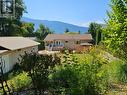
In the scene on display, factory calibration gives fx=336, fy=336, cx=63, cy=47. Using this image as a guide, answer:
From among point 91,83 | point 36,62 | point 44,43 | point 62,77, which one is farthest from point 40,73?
point 44,43

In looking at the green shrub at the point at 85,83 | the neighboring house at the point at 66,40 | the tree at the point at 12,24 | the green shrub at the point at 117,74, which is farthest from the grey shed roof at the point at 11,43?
the neighboring house at the point at 66,40

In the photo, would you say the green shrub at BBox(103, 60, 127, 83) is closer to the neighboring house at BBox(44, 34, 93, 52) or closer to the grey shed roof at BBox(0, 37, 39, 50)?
the grey shed roof at BBox(0, 37, 39, 50)

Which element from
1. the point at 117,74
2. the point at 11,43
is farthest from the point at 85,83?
the point at 11,43

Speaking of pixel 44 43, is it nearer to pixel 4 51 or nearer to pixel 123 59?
pixel 4 51

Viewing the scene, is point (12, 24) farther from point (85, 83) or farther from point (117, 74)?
point (85, 83)

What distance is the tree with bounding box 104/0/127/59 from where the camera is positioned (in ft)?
53.8

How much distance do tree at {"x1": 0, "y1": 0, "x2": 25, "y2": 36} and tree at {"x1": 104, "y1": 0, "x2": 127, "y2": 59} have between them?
51110 millimetres

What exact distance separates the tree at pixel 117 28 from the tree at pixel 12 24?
168ft

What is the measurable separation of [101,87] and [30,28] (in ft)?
300

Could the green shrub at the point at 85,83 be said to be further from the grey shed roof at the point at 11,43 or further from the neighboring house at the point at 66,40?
the neighboring house at the point at 66,40

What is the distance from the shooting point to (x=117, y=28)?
647 inches

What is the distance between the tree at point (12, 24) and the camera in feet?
222

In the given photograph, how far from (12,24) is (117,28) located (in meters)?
53.9

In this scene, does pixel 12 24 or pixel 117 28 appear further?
pixel 12 24
